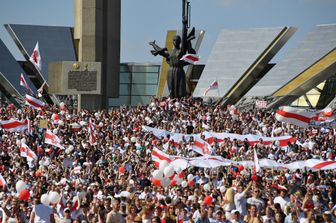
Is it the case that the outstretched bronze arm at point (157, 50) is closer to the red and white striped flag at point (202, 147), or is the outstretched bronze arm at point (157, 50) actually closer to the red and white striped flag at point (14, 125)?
the red and white striped flag at point (14, 125)

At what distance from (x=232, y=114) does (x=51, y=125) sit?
7425mm

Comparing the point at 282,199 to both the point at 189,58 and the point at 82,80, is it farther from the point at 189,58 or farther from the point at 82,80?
the point at 82,80

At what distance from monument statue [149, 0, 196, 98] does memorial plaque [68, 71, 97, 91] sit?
335 cm

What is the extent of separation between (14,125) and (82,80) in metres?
14.8

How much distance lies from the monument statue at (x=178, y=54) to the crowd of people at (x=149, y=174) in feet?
18.4

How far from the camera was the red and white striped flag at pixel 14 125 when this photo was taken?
1174 inches

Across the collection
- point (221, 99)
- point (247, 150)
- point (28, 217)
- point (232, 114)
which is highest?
point (221, 99)

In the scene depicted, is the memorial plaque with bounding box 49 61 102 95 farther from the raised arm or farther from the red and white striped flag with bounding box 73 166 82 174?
the red and white striped flag with bounding box 73 166 82 174

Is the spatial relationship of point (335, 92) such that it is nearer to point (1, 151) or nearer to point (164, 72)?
point (164, 72)

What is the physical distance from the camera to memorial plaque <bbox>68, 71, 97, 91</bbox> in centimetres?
4434

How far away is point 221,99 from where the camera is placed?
54.8m

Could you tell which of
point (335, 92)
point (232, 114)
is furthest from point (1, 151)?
point (335, 92)

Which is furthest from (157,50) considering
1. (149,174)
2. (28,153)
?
(149,174)

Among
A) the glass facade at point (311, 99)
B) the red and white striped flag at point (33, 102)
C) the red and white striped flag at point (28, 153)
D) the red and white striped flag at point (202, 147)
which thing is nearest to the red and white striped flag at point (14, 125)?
the red and white striped flag at point (28, 153)
